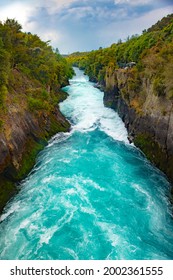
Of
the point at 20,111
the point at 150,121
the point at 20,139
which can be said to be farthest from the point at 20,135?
the point at 150,121

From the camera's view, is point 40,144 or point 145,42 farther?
point 145,42

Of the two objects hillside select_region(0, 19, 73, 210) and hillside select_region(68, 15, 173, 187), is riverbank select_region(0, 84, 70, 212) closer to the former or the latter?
hillside select_region(0, 19, 73, 210)

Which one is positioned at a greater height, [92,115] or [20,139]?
[20,139]

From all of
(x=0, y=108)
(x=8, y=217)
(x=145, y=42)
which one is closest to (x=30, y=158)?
(x=0, y=108)

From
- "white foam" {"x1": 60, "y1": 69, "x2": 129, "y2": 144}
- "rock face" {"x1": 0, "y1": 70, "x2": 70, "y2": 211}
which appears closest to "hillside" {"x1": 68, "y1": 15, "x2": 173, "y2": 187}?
"white foam" {"x1": 60, "y1": 69, "x2": 129, "y2": 144}

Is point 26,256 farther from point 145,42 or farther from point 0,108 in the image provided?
point 145,42

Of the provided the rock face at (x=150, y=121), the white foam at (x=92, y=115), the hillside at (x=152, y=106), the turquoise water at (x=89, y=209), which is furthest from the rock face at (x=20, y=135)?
the hillside at (x=152, y=106)

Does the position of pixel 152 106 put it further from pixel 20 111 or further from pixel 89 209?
pixel 89 209
